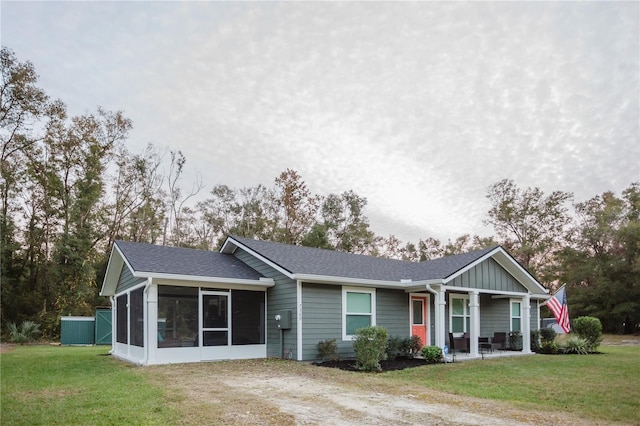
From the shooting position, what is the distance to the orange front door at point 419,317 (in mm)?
15953

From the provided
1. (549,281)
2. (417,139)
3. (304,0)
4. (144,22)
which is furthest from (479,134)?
(549,281)

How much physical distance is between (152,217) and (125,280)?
64.9ft

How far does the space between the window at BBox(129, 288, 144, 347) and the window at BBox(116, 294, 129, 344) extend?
28.6 inches

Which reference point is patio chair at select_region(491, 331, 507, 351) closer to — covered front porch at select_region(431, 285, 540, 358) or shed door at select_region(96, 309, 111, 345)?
covered front porch at select_region(431, 285, 540, 358)

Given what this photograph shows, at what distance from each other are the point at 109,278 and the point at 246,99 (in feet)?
26.1

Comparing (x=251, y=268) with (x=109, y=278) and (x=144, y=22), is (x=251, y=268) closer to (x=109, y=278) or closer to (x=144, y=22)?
(x=109, y=278)

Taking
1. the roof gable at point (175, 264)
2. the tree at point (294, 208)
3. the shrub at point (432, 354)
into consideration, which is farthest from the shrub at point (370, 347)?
the tree at point (294, 208)

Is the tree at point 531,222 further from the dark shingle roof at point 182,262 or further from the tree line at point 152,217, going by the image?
the dark shingle roof at point 182,262

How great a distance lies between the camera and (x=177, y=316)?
41.7 ft

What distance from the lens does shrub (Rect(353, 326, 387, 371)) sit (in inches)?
459

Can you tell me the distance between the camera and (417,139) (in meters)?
18.8

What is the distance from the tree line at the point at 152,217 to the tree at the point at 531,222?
3.4 inches

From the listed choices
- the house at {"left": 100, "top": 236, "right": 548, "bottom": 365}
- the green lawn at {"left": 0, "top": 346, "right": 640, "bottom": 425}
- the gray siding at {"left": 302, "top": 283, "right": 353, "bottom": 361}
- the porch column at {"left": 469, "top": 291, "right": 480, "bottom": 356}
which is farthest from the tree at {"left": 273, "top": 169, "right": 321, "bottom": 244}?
the green lawn at {"left": 0, "top": 346, "right": 640, "bottom": 425}

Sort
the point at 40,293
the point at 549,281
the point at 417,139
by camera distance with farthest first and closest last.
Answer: the point at 549,281
the point at 40,293
the point at 417,139
